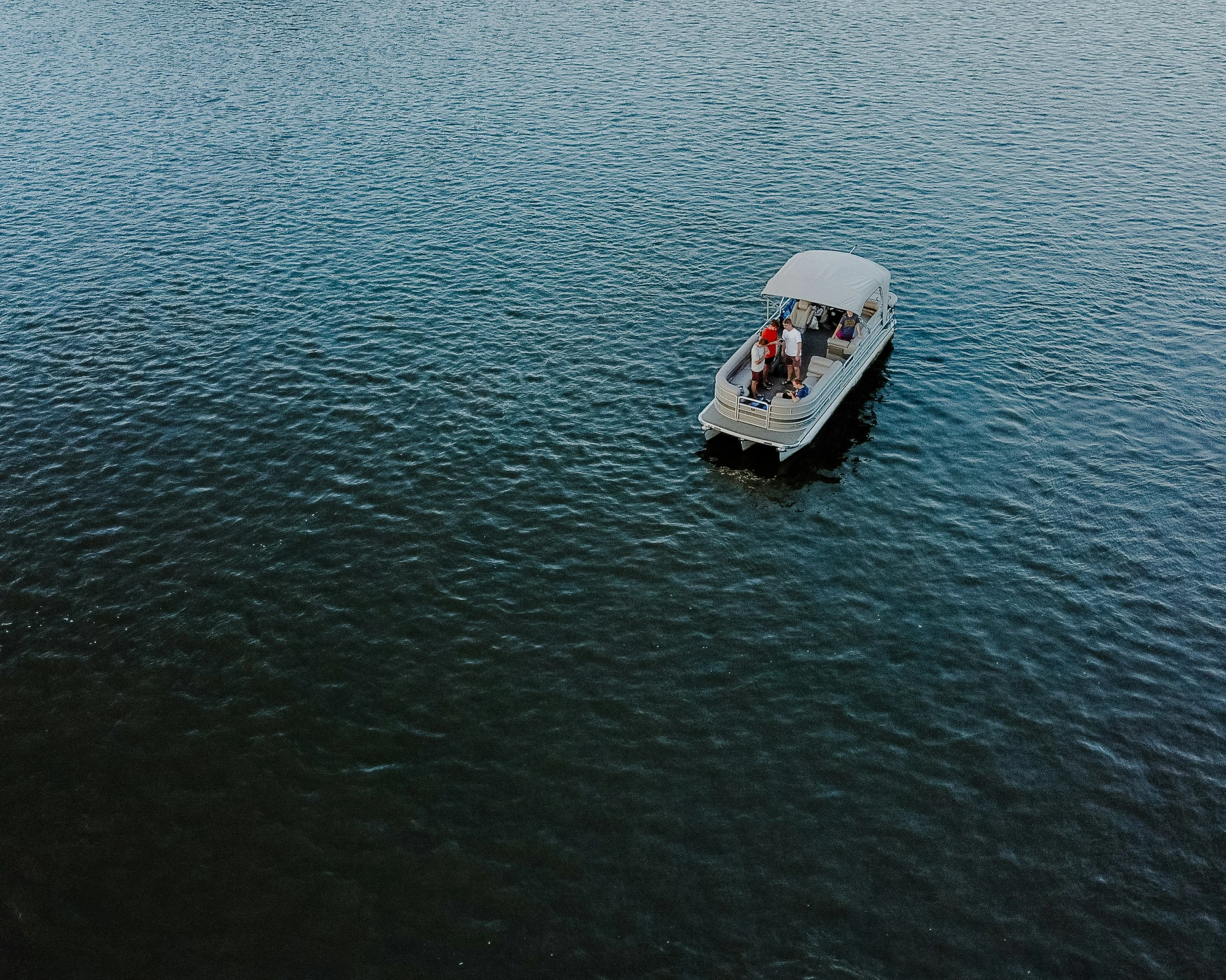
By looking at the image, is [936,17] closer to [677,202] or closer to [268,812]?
[677,202]

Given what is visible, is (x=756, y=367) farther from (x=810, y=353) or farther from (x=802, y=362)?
(x=810, y=353)

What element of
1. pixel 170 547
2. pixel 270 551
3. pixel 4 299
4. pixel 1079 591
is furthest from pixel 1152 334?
pixel 4 299

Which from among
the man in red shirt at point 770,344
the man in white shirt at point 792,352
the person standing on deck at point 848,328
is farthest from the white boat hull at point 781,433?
the man in red shirt at point 770,344

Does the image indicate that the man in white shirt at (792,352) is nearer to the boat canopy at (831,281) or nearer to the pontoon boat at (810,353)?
the pontoon boat at (810,353)

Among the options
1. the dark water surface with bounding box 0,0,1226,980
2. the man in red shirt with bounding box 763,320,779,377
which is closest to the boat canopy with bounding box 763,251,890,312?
the man in red shirt with bounding box 763,320,779,377

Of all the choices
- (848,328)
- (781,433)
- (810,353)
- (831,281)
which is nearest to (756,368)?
(781,433)

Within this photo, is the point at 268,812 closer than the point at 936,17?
Yes
